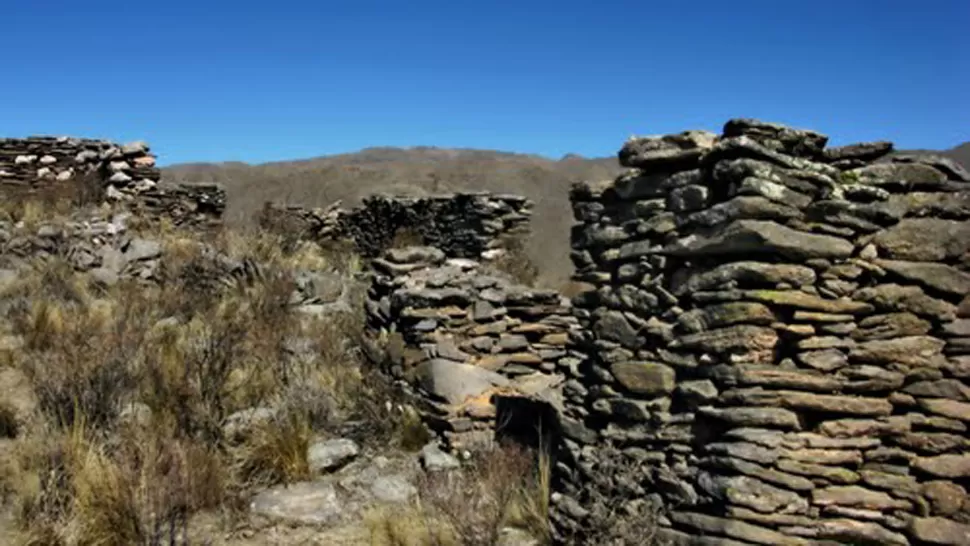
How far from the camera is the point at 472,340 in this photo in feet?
26.1

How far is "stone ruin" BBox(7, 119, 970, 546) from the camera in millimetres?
3941

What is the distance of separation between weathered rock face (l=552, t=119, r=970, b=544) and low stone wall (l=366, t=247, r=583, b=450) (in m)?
2.61

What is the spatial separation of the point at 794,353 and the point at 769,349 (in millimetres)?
134

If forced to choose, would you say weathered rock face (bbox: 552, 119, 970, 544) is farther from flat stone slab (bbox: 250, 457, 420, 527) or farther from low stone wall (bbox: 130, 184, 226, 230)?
low stone wall (bbox: 130, 184, 226, 230)

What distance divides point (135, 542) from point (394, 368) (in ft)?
12.1

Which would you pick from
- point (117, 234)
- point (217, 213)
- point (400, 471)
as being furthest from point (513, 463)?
point (217, 213)

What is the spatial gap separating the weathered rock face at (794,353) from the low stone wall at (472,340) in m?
2.61

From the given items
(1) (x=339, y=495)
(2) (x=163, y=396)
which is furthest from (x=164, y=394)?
(1) (x=339, y=495)

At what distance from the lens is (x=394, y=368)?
318 inches

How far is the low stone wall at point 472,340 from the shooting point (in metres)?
7.29

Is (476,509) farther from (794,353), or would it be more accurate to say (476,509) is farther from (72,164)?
(72,164)

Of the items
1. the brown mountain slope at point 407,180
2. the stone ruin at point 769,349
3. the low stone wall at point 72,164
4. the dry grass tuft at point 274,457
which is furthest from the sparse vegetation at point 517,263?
the brown mountain slope at point 407,180

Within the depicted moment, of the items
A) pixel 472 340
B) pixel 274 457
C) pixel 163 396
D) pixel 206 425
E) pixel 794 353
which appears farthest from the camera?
pixel 472 340

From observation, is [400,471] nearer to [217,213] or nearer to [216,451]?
[216,451]
